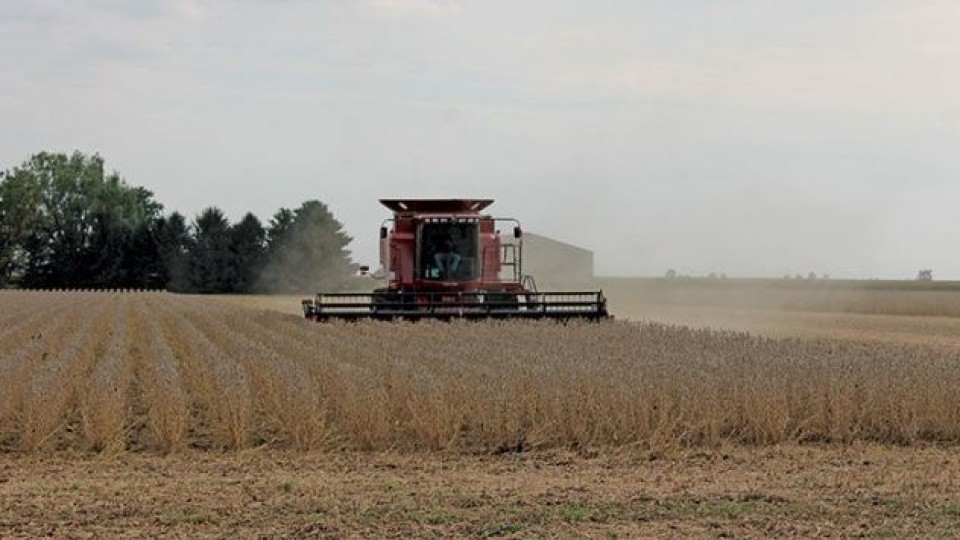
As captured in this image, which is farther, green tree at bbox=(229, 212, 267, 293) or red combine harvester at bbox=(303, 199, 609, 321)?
green tree at bbox=(229, 212, 267, 293)

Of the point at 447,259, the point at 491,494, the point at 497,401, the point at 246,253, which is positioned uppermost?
the point at 246,253

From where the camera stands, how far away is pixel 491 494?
10.2 meters

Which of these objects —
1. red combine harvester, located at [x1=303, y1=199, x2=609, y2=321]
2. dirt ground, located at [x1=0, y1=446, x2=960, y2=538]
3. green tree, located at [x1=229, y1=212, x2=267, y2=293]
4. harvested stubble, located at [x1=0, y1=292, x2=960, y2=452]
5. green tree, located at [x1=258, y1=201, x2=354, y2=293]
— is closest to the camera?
dirt ground, located at [x1=0, y1=446, x2=960, y2=538]

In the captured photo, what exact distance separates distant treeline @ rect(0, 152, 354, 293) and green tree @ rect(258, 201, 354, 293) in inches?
2.3

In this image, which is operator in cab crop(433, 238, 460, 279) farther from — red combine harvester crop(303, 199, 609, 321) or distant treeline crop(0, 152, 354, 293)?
distant treeline crop(0, 152, 354, 293)

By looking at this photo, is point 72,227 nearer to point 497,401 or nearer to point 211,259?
point 211,259

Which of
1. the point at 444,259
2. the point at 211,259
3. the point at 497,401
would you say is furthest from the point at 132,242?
the point at 497,401

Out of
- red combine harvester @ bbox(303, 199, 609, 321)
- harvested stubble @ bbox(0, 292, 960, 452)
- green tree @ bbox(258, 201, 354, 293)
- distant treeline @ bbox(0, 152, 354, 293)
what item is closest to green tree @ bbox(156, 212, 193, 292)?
distant treeline @ bbox(0, 152, 354, 293)

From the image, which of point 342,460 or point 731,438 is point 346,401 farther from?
point 731,438

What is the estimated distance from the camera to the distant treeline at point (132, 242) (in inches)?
3159

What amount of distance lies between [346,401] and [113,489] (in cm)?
339

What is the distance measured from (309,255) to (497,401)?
67774 mm

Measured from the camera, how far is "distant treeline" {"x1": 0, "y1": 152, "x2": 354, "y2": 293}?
80250 millimetres

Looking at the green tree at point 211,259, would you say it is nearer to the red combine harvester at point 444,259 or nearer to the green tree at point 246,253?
the green tree at point 246,253
